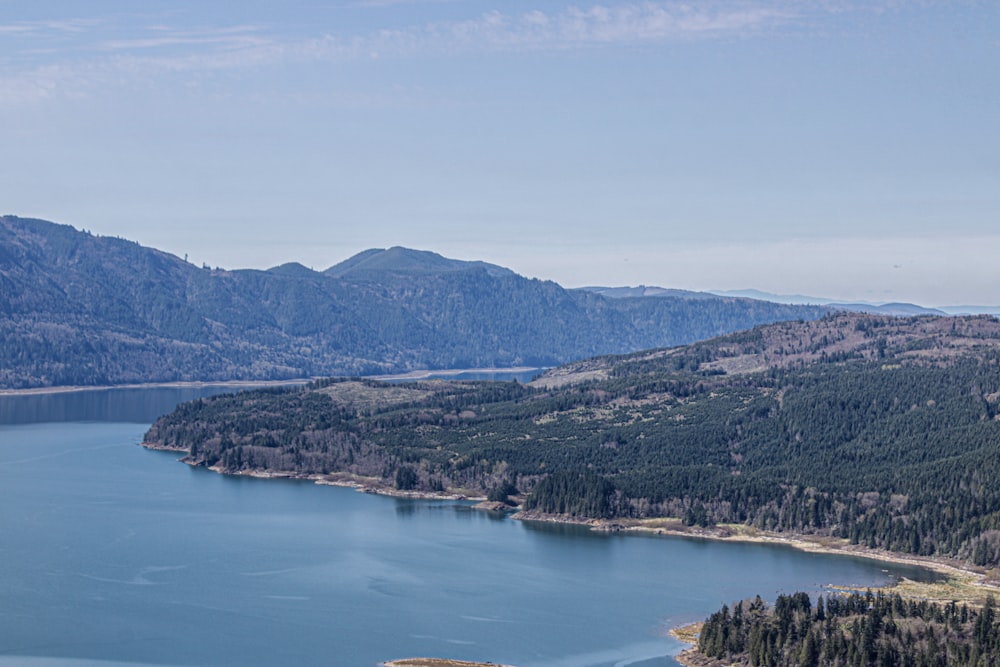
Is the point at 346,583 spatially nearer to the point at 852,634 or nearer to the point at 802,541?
the point at 852,634

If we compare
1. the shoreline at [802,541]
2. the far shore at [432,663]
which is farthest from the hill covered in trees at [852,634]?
the shoreline at [802,541]

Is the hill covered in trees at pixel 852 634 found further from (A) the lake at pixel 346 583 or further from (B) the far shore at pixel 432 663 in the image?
(B) the far shore at pixel 432 663

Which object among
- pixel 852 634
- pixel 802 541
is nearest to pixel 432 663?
pixel 852 634

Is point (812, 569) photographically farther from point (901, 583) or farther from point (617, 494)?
point (617, 494)

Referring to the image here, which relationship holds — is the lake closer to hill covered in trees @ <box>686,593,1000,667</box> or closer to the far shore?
the far shore

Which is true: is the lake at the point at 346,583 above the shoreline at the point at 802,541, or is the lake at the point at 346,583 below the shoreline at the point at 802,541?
below

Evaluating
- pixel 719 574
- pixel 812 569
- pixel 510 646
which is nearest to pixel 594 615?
pixel 510 646
